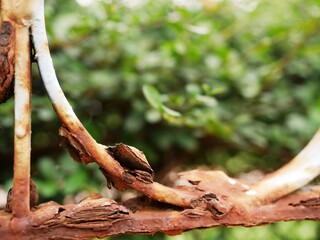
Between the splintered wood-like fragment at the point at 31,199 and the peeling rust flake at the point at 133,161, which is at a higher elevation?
the peeling rust flake at the point at 133,161

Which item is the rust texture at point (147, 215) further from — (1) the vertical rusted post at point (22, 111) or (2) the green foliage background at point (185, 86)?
(2) the green foliage background at point (185, 86)

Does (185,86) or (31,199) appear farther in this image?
(185,86)

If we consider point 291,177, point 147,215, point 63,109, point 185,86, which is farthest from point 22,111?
point 185,86

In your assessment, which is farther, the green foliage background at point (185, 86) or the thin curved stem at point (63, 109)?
the green foliage background at point (185, 86)

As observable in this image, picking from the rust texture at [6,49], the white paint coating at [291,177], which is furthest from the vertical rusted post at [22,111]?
the white paint coating at [291,177]

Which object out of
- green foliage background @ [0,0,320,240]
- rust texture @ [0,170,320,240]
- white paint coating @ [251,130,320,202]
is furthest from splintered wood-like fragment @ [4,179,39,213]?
green foliage background @ [0,0,320,240]

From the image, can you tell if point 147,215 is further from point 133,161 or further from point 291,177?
point 291,177

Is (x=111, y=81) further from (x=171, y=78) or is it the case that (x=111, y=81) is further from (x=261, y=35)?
(x=261, y=35)
